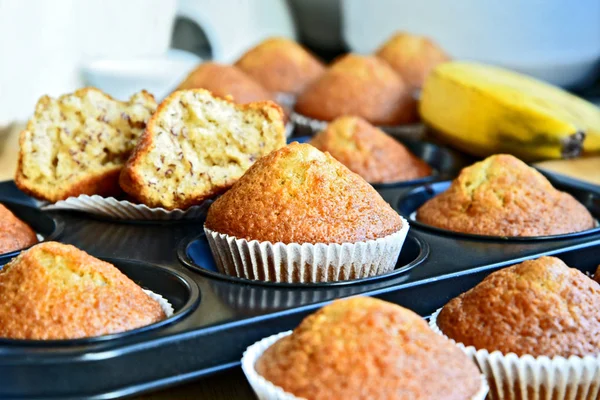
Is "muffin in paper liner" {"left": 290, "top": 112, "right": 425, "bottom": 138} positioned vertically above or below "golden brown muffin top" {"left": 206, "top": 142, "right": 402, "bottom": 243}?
below

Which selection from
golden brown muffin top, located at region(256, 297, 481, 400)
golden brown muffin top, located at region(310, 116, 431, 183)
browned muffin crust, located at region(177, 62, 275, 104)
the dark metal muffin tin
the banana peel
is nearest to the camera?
golden brown muffin top, located at region(256, 297, 481, 400)

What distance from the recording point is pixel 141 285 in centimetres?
162

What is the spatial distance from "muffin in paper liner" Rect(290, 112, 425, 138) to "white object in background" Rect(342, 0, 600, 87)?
0.77 m

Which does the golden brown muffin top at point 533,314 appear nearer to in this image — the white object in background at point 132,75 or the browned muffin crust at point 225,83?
the browned muffin crust at point 225,83

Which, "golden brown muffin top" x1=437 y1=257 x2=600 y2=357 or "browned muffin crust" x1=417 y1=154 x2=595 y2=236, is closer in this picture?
"golden brown muffin top" x1=437 y1=257 x2=600 y2=357

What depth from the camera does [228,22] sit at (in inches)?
187

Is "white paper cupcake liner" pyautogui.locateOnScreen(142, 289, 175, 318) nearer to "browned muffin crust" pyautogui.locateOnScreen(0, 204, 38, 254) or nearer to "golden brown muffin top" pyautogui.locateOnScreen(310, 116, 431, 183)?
"browned muffin crust" pyautogui.locateOnScreen(0, 204, 38, 254)

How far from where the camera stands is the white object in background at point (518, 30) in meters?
3.47

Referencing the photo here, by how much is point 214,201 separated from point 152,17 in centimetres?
243

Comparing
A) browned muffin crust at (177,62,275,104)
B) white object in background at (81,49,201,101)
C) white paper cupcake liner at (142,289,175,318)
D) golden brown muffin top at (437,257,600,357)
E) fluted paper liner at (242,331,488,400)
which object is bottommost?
white object in background at (81,49,201,101)

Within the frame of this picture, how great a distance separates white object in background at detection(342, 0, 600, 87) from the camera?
347 centimetres

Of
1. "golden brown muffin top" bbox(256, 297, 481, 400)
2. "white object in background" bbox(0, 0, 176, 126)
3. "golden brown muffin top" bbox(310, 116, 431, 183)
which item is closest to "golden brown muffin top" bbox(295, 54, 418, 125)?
"golden brown muffin top" bbox(310, 116, 431, 183)

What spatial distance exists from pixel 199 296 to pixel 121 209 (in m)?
0.57

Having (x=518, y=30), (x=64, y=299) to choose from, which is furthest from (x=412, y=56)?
(x=64, y=299)
